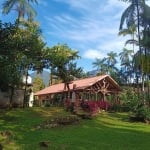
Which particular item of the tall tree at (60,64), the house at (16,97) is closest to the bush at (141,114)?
the tall tree at (60,64)

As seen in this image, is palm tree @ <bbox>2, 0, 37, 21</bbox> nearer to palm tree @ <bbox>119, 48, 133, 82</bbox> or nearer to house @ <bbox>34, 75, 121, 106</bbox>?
house @ <bbox>34, 75, 121, 106</bbox>

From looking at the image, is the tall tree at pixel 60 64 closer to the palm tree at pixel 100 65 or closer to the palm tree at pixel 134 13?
the palm tree at pixel 134 13

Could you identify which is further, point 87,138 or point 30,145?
point 87,138

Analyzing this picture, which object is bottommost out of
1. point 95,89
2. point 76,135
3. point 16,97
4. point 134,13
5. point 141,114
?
point 76,135

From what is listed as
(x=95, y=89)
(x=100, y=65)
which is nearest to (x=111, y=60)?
(x=100, y=65)

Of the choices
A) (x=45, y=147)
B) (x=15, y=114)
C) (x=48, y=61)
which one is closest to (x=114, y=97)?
(x=48, y=61)

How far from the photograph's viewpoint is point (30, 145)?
17891mm

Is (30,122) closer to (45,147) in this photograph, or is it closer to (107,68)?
(45,147)

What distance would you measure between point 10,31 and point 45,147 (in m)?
12.1

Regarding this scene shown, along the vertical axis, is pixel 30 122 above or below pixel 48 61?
below

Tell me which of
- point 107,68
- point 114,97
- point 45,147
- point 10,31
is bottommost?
point 45,147

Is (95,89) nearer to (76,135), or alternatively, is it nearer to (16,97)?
(16,97)

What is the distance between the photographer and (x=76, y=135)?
68.4 feet

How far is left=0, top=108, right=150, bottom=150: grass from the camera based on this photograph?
17781 mm
